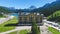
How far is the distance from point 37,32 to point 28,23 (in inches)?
958

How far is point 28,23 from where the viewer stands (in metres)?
53.4

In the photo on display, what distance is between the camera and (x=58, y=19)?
201ft

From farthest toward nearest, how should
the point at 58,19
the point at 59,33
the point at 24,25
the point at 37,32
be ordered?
1. the point at 58,19
2. the point at 24,25
3. the point at 59,33
4. the point at 37,32

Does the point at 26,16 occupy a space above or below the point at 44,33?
above

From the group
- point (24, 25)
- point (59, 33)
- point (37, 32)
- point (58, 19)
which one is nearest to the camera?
point (37, 32)

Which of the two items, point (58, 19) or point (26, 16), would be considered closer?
point (26, 16)

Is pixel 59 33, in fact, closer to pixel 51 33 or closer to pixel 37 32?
pixel 51 33

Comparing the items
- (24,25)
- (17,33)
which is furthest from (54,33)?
(24,25)

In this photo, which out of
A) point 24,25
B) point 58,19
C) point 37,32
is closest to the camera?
point 37,32

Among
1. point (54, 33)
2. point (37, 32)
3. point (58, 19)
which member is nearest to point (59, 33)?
point (54, 33)

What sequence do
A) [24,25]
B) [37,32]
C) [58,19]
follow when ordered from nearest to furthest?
[37,32]
[24,25]
[58,19]

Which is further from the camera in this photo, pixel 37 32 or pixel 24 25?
pixel 24 25

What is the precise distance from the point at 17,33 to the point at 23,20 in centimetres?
1529

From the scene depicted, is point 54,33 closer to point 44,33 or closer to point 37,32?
point 44,33
